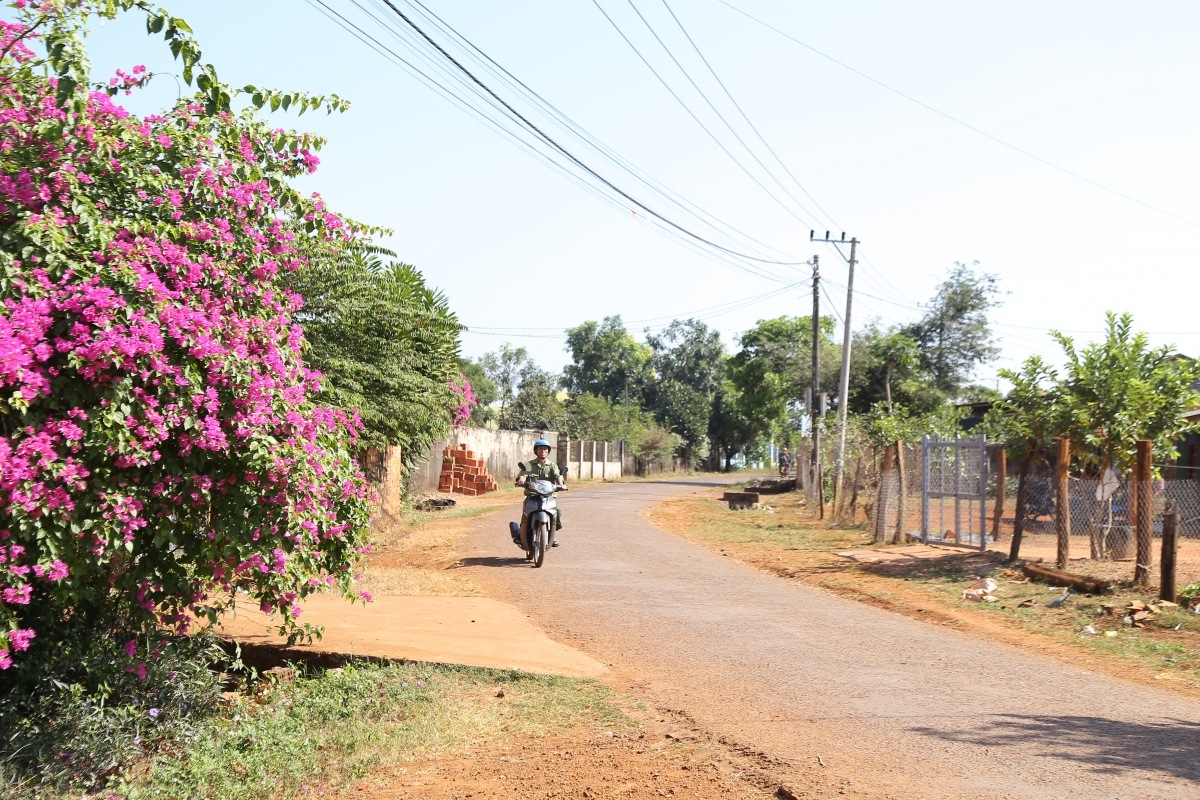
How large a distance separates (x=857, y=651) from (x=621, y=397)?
77.2 metres

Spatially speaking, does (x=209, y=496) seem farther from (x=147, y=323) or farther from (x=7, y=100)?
(x=7, y=100)

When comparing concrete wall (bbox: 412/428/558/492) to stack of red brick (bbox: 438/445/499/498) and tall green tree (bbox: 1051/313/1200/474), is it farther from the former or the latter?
tall green tree (bbox: 1051/313/1200/474)

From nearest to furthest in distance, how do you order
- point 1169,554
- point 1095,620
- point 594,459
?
point 1095,620
point 1169,554
point 594,459

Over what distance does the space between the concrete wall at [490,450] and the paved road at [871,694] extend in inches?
712

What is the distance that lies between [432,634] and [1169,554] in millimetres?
7694

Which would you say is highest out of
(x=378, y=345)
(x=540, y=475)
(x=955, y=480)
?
(x=378, y=345)

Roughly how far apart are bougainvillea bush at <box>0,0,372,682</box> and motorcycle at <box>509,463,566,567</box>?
6615 mm

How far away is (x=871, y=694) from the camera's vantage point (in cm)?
703

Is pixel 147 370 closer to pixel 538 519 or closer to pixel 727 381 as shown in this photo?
pixel 538 519

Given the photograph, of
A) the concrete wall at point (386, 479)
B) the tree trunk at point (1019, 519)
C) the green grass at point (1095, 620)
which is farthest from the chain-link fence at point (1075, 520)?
the concrete wall at point (386, 479)

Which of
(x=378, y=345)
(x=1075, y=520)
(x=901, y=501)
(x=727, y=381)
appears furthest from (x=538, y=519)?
(x=727, y=381)

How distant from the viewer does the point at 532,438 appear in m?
41.4

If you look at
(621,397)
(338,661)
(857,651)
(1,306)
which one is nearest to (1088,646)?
(857,651)

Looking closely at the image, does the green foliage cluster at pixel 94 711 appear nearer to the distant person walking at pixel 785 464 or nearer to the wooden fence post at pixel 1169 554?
the wooden fence post at pixel 1169 554
